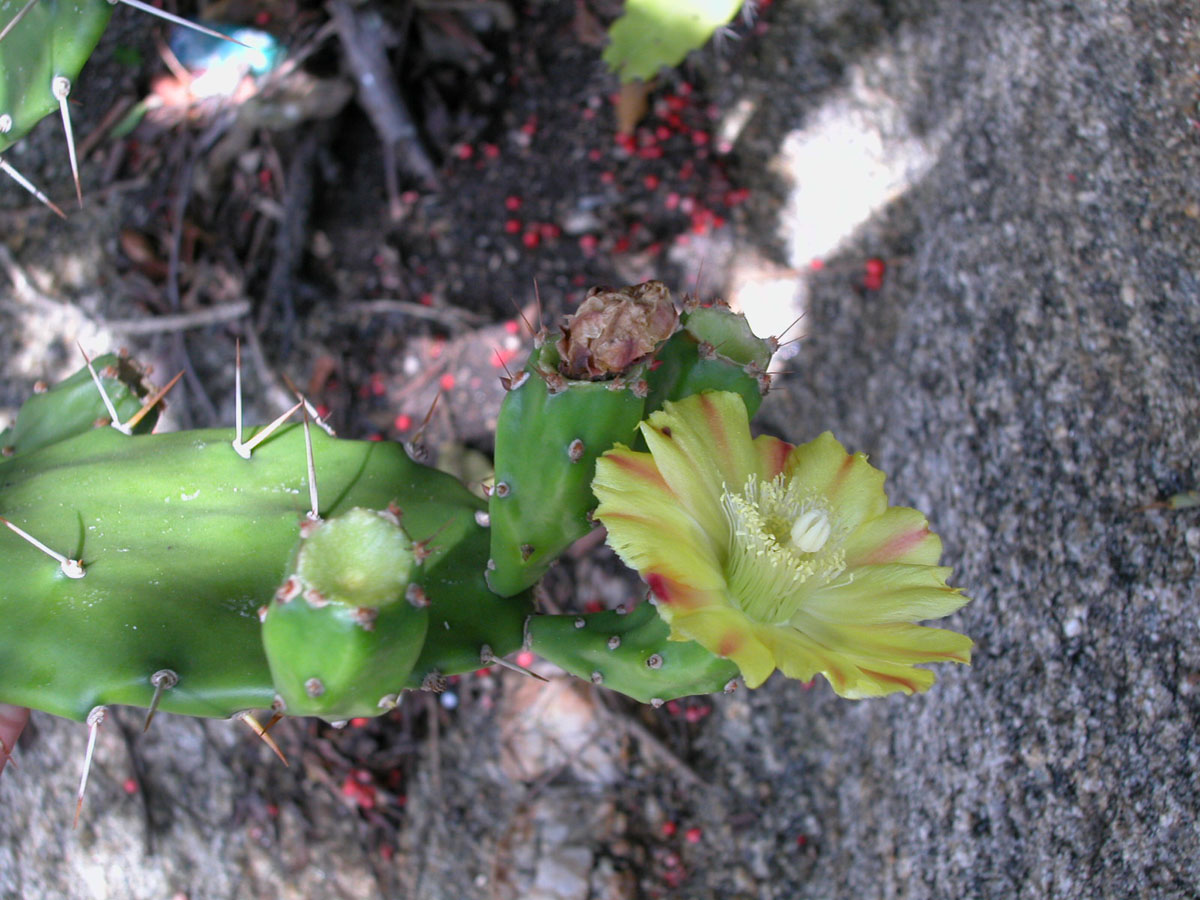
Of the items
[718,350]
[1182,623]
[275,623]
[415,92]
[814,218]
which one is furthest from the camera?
[415,92]

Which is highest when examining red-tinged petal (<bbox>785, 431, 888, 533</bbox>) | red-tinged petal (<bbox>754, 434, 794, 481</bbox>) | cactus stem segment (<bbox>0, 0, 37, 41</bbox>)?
cactus stem segment (<bbox>0, 0, 37, 41</bbox>)

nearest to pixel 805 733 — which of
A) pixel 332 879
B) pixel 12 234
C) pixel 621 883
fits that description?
pixel 621 883

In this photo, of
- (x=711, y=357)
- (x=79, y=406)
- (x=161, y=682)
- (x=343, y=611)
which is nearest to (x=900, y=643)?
(x=711, y=357)

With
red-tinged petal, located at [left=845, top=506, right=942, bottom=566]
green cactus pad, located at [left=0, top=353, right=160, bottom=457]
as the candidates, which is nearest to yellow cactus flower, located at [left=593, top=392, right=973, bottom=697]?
red-tinged petal, located at [left=845, top=506, right=942, bottom=566]

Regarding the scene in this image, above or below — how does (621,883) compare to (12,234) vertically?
below

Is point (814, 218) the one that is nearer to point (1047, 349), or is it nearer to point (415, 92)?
point (1047, 349)

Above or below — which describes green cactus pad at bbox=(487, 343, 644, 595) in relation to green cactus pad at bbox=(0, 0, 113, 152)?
below

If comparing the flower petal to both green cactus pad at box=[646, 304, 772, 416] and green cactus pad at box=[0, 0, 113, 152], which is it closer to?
green cactus pad at box=[646, 304, 772, 416]
